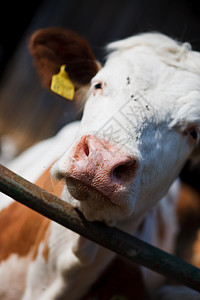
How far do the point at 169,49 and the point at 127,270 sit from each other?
1.18 meters

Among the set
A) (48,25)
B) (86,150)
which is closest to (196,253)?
(86,150)

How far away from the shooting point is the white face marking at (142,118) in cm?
120

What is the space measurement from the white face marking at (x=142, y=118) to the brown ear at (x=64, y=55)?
0.75ft

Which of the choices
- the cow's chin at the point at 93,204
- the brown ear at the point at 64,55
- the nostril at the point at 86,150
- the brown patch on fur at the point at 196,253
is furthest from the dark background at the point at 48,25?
the nostril at the point at 86,150

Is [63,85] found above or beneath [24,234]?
above

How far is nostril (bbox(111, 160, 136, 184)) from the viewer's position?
3.66ft

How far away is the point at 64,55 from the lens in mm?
1901

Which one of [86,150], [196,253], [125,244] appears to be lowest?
[196,253]

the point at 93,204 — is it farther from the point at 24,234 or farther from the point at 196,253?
the point at 196,253

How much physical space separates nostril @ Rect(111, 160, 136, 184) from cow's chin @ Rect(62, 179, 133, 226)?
0.08 metres

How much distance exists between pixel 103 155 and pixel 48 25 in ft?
14.2

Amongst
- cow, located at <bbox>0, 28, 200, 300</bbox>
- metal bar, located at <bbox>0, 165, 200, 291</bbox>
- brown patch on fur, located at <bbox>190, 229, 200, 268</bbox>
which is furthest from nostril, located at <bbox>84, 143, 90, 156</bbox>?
brown patch on fur, located at <bbox>190, 229, 200, 268</bbox>

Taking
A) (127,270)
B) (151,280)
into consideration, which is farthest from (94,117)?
(151,280)

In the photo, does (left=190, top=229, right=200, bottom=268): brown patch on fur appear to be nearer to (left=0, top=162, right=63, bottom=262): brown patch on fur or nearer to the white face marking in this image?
the white face marking
